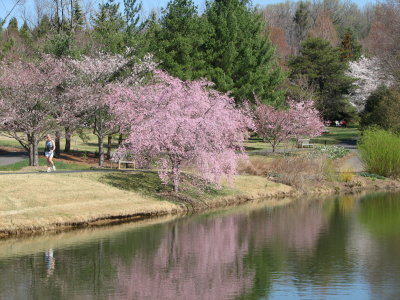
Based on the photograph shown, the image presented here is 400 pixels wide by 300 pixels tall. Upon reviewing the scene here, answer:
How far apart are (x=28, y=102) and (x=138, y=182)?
1047cm

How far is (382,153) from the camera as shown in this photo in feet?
184

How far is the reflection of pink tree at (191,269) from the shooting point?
23.2 metres

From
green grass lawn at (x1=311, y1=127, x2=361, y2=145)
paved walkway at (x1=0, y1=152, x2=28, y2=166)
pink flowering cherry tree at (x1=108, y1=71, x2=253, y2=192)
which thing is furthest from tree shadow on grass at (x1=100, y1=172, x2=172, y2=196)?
green grass lawn at (x1=311, y1=127, x2=361, y2=145)

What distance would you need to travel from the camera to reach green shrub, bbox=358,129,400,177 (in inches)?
2194

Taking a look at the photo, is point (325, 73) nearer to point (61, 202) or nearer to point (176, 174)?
point (176, 174)

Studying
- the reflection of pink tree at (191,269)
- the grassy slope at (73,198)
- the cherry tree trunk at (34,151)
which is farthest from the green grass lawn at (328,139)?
the reflection of pink tree at (191,269)

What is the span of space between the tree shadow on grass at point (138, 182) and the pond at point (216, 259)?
14.2 feet

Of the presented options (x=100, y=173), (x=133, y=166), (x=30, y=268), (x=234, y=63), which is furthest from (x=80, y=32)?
(x=30, y=268)

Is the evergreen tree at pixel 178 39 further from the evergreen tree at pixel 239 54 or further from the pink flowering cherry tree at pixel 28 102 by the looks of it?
the pink flowering cherry tree at pixel 28 102

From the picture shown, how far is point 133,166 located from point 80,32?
40.2 meters

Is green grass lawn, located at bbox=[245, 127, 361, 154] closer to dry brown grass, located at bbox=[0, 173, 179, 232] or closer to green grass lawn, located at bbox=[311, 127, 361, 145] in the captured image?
green grass lawn, located at bbox=[311, 127, 361, 145]

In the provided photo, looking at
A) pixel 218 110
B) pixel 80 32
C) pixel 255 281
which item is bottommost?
pixel 255 281

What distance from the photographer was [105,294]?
74.4 ft

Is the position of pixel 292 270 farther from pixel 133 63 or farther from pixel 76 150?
pixel 76 150
